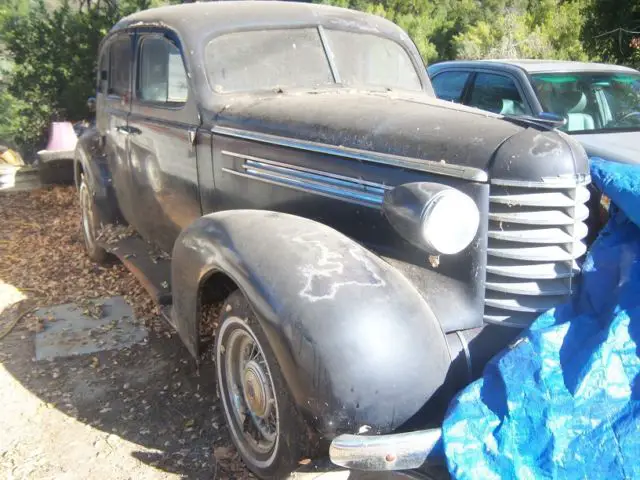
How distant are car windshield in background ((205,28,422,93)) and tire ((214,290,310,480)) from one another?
4.73ft

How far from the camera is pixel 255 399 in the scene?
275 centimetres

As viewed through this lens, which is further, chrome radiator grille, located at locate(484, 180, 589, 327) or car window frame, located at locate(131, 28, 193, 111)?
car window frame, located at locate(131, 28, 193, 111)

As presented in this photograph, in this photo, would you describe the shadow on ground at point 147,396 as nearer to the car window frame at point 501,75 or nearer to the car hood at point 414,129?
the car hood at point 414,129

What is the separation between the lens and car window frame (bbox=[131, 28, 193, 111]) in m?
3.73

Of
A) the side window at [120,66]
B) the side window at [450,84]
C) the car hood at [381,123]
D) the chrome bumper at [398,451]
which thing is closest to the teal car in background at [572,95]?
the side window at [450,84]

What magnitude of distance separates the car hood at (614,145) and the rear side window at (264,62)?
2576 millimetres

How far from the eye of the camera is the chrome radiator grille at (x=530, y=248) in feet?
7.89

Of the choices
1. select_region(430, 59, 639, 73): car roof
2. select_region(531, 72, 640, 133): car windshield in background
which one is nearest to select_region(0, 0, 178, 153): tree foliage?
select_region(430, 59, 639, 73): car roof

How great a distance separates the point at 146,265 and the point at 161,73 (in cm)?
123

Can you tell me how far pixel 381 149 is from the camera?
2.77 m

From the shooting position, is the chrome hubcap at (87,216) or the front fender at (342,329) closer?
the front fender at (342,329)

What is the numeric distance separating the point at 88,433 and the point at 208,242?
48.2 inches

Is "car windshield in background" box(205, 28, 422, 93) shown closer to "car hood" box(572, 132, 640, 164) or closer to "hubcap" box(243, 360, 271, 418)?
"hubcap" box(243, 360, 271, 418)

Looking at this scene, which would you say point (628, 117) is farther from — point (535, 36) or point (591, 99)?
point (535, 36)
